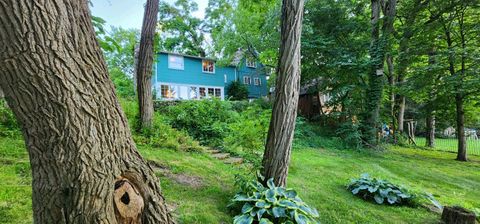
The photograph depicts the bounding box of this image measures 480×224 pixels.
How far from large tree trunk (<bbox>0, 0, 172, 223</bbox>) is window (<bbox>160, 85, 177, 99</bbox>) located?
1662 cm

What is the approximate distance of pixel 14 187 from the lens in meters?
2.63

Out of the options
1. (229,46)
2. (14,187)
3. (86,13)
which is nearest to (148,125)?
(14,187)

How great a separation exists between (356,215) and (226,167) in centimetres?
232

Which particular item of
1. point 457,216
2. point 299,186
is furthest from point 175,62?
point 457,216

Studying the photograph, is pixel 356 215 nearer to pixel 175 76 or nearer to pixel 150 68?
pixel 150 68

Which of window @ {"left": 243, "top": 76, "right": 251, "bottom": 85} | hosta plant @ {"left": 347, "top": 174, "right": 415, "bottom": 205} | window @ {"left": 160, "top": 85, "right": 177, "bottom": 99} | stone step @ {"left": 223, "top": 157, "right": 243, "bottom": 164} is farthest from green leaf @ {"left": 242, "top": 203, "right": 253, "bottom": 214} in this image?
window @ {"left": 243, "top": 76, "right": 251, "bottom": 85}

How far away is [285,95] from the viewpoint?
3.00 meters

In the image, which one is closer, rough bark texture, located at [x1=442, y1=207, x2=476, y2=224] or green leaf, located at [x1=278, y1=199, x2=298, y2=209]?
green leaf, located at [x1=278, y1=199, x2=298, y2=209]

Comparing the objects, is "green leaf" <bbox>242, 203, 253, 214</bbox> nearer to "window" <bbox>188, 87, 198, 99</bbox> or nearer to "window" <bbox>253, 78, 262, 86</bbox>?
"window" <bbox>188, 87, 198, 99</bbox>

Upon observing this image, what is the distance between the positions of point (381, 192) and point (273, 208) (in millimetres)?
2306

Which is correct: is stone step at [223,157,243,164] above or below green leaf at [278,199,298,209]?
below

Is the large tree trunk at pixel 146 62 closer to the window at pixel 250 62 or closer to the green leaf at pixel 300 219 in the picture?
the green leaf at pixel 300 219

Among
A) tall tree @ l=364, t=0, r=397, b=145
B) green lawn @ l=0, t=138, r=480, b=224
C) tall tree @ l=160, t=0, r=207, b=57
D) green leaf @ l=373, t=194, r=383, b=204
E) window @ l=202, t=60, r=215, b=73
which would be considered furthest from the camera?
tall tree @ l=160, t=0, r=207, b=57

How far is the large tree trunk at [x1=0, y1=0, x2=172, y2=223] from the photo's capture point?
108 centimetres
